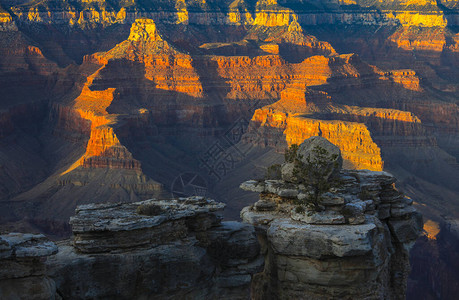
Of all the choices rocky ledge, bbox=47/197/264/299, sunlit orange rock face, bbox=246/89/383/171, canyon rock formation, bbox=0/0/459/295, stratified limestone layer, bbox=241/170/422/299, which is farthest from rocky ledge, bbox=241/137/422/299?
sunlit orange rock face, bbox=246/89/383/171

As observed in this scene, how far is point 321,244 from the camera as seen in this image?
33.5m

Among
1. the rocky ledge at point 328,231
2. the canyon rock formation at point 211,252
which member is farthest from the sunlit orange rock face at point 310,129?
the canyon rock formation at point 211,252

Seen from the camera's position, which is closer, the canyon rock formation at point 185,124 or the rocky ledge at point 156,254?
the rocky ledge at point 156,254

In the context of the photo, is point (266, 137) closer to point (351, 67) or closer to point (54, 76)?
point (351, 67)

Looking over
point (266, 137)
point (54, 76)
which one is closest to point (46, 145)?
point (54, 76)

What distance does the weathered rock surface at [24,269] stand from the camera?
2808 cm

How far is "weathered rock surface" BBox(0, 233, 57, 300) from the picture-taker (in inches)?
1105

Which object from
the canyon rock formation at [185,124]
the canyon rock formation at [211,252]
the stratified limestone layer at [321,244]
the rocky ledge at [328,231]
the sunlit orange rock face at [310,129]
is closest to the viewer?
the canyon rock formation at [211,252]

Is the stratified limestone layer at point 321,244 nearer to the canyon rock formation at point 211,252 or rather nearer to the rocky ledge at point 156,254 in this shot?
the canyon rock formation at point 211,252

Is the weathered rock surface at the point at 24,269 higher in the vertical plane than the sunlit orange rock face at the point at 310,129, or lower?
higher

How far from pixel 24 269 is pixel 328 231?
38.7ft

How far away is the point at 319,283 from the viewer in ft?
112

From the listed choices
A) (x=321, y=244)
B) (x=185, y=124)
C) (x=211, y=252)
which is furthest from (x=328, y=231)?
(x=185, y=124)

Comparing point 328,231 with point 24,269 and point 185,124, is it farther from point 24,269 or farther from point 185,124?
point 185,124
